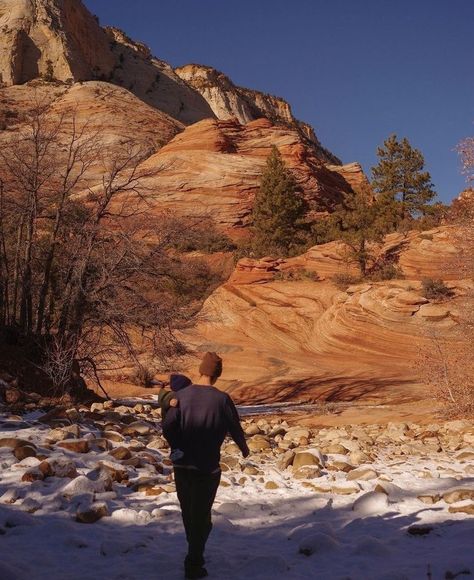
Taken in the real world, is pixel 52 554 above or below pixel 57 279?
below

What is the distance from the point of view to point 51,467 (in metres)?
5.39

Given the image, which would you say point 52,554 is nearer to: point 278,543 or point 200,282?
point 278,543

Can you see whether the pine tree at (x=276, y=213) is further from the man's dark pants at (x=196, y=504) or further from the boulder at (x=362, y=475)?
the man's dark pants at (x=196, y=504)

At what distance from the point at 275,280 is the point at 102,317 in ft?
50.7

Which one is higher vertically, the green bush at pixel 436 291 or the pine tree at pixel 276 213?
the pine tree at pixel 276 213

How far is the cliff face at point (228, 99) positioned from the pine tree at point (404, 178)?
147 ft

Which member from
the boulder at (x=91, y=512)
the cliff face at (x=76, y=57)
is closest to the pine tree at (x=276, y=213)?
the boulder at (x=91, y=512)

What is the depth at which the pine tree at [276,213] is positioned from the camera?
32750mm

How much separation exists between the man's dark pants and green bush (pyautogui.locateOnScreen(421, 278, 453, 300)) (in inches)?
685

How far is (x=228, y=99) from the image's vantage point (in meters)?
85.9

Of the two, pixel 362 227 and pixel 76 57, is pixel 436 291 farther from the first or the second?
pixel 76 57

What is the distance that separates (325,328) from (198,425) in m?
17.2

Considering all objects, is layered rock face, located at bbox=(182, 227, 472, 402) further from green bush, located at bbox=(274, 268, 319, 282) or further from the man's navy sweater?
the man's navy sweater

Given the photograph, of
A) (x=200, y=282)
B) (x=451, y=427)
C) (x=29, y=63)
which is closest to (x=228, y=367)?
(x=451, y=427)
